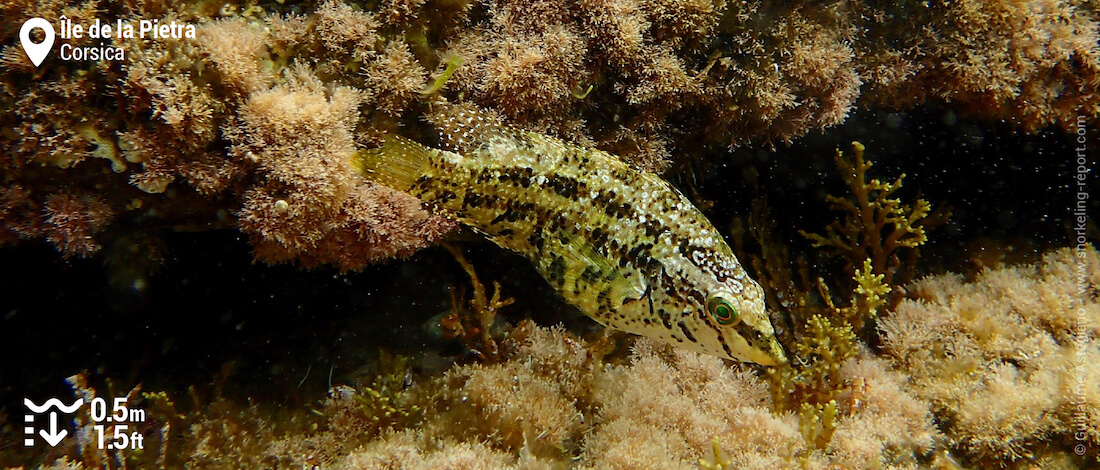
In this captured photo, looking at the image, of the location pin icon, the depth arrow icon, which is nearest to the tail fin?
the location pin icon

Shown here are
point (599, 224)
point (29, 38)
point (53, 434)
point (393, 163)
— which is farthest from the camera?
point (53, 434)

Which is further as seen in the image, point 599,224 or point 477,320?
point 477,320

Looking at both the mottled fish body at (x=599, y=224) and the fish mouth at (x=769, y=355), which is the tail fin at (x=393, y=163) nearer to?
the mottled fish body at (x=599, y=224)

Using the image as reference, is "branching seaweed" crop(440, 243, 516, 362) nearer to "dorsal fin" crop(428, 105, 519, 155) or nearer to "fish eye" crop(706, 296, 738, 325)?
"dorsal fin" crop(428, 105, 519, 155)

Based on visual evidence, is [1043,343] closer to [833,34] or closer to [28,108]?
[833,34]

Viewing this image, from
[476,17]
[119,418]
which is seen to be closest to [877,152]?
[476,17]

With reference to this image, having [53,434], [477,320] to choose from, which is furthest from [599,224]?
[53,434]

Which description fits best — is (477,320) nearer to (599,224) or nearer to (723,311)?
(599,224)
